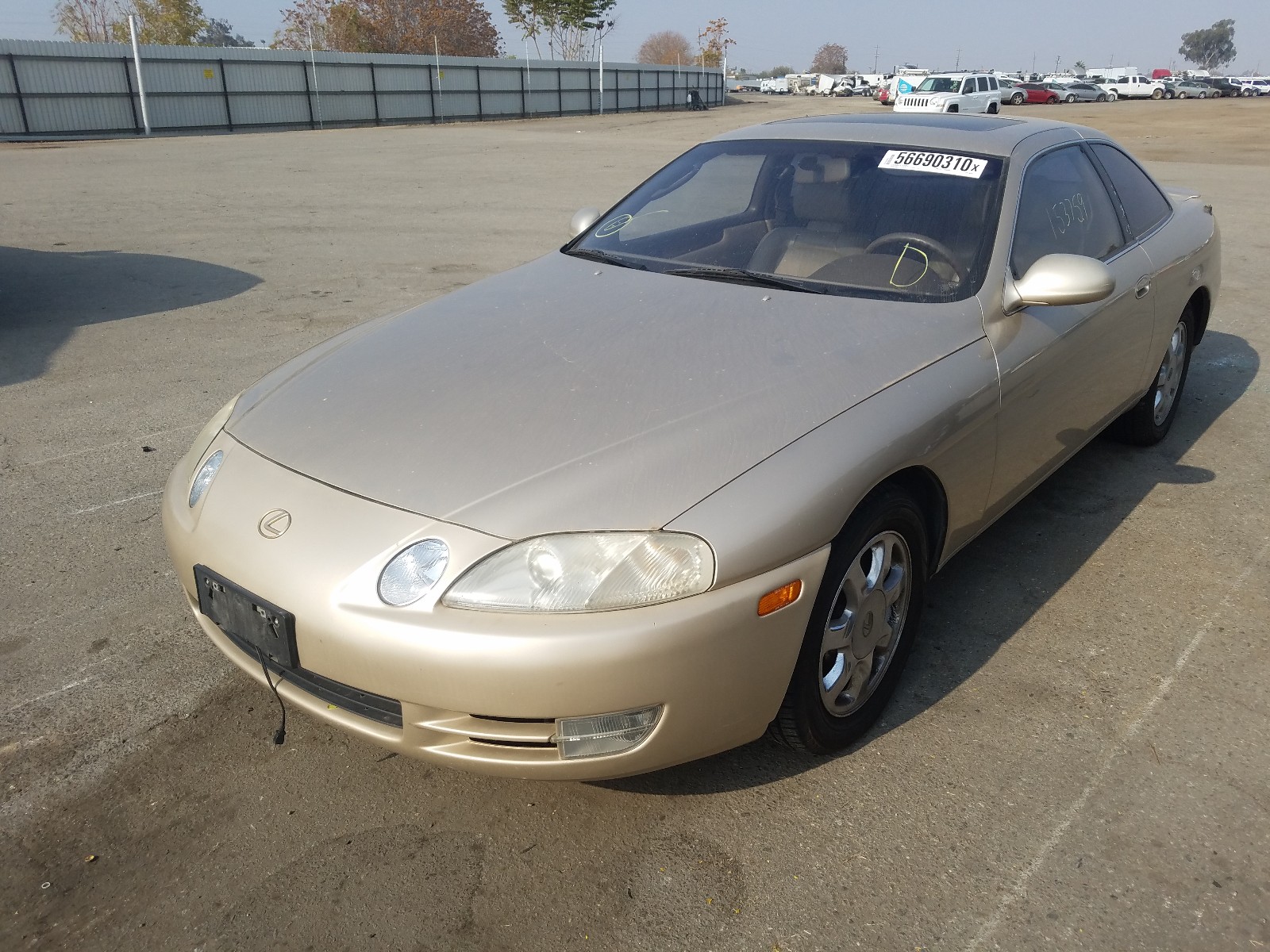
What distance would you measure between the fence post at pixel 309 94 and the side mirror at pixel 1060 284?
113 feet

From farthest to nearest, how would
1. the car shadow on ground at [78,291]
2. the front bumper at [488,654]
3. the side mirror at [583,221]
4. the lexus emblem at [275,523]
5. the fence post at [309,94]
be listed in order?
1. the fence post at [309,94]
2. the car shadow on ground at [78,291]
3. the side mirror at [583,221]
4. the lexus emblem at [275,523]
5. the front bumper at [488,654]

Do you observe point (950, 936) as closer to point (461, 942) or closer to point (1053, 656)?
point (461, 942)

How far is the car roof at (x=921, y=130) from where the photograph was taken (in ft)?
11.6

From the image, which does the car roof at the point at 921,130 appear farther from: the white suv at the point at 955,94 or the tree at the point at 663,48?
the tree at the point at 663,48

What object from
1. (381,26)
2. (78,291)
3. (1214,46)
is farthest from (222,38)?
(1214,46)

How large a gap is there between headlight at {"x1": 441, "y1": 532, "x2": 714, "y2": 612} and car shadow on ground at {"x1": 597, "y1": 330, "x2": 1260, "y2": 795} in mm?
708

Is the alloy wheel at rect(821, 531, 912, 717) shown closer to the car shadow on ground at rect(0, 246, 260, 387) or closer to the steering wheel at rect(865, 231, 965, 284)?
the steering wheel at rect(865, 231, 965, 284)

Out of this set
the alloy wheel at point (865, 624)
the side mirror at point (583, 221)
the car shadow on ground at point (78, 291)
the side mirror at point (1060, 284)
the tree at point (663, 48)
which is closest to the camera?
the alloy wheel at point (865, 624)

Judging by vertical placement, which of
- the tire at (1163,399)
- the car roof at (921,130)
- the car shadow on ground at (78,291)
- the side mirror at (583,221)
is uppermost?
the car roof at (921,130)

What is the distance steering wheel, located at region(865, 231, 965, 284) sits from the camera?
313 cm

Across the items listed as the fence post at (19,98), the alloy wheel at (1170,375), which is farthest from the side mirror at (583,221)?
the fence post at (19,98)

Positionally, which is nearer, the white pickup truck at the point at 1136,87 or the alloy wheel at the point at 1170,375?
the alloy wheel at the point at 1170,375

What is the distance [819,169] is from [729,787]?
222cm

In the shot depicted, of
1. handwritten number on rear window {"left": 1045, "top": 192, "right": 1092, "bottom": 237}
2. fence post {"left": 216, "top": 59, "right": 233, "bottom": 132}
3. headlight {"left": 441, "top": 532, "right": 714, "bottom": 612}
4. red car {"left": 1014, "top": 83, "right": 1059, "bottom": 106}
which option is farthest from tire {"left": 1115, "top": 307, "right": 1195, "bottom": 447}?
red car {"left": 1014, "top": 83, "right": 1059, "bottom": 106}
